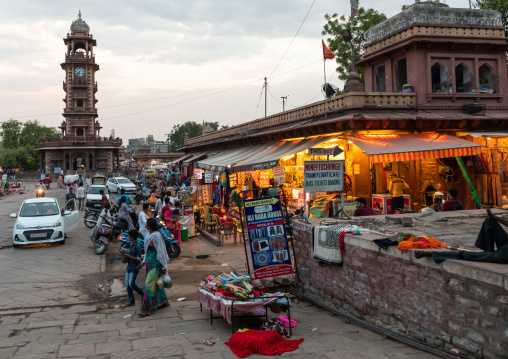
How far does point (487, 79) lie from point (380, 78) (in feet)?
12.1

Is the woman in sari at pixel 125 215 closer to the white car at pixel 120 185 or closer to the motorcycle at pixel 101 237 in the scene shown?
the motorcycle at pixel 101 237

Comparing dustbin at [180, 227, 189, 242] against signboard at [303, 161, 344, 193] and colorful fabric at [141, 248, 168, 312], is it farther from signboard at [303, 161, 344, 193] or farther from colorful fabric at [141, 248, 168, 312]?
colorful fabric at [141, 248, 168, 312]

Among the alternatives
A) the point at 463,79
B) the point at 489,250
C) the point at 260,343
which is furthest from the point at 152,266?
the point at 463,79

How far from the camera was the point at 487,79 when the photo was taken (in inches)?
576

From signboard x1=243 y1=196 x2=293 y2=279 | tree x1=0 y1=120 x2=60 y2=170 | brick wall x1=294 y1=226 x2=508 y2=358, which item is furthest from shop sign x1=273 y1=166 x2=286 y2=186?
tree x1=0 y1=120 x2=60 y2=170

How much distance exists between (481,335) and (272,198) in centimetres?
406

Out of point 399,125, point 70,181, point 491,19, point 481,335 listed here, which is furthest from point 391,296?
point 70,181

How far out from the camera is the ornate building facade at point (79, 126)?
5956cm

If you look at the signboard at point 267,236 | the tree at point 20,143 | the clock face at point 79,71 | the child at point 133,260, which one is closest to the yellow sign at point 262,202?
the signboard at point 267,236

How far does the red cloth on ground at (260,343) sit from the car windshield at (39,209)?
1043 cm

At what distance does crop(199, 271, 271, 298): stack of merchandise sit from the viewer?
5.89 meters

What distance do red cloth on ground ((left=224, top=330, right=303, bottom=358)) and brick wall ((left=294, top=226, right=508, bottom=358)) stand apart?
1.32m

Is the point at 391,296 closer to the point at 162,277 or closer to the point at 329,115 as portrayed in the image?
the point at 162,277

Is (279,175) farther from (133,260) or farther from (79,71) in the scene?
(79,71)
